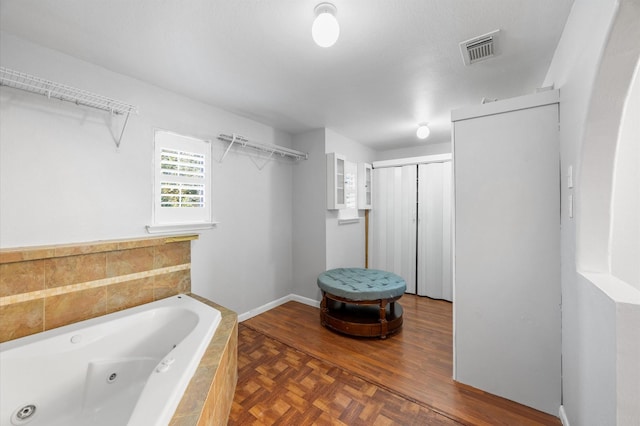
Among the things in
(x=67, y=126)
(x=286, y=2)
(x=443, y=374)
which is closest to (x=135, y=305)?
(x=67, y=126)

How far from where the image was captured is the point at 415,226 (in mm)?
3996

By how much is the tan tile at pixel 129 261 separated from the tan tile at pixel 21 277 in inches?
14.0

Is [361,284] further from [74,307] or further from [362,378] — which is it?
[74,307]

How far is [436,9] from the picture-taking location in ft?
4.58

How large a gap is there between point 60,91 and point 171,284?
1.65 metres

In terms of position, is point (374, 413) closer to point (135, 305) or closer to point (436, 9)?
point (135, 305)

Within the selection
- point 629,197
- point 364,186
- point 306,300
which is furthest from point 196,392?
point 364,186

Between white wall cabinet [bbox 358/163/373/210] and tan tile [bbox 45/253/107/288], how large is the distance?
3.18 metres

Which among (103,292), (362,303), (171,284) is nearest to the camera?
(103,292)

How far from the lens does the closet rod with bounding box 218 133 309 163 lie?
2770mm

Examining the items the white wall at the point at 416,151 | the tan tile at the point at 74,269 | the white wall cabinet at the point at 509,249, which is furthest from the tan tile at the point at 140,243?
the white wall at the point at 416,151

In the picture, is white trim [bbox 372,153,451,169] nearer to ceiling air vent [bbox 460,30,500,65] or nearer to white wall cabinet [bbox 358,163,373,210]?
white wall cabinet [bbox 358,163,373,210]

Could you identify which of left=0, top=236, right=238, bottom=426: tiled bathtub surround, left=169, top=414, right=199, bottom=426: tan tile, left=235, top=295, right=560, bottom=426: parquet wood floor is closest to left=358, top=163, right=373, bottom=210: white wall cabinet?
left=235, top=295, right=560, bottom=426: parquet wood floor

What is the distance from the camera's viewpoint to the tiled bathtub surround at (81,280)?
1.54 metres
